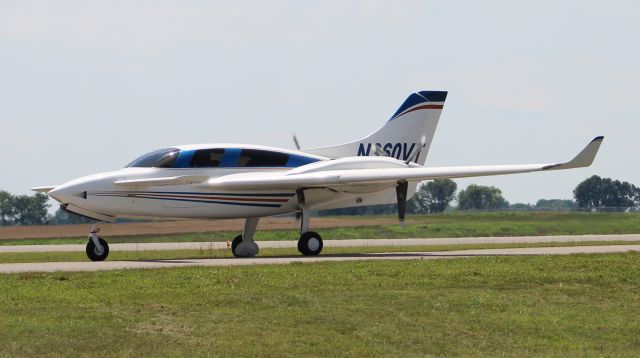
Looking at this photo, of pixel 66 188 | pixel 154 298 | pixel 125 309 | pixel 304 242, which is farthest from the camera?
pixel 304 242

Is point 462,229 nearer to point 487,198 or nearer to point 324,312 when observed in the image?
point 324,312

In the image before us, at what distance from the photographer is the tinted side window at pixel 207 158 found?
29938mm

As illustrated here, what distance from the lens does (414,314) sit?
17109 mm

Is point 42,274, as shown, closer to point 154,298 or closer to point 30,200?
point 154,298

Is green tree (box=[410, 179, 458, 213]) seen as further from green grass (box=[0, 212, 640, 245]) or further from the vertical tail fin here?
the vertical tail fin

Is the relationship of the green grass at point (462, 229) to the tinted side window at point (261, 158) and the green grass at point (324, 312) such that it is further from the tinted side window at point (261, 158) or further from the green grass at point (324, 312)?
the green grass at point (324, 312)

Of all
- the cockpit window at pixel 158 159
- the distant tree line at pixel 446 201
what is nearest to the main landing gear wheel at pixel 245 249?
the cockpit window at pixel 158 159

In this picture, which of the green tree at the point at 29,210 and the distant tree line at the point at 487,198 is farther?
the distant tree line at the point at 487,198

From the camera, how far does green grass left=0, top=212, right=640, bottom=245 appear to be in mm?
56719

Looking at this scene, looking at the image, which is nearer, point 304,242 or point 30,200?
point 304,242

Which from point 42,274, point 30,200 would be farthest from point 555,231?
point 30,200

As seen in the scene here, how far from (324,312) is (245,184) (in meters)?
13.4

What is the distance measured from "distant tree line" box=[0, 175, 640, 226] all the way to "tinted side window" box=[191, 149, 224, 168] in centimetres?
8628

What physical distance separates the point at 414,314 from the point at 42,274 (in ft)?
29.2
